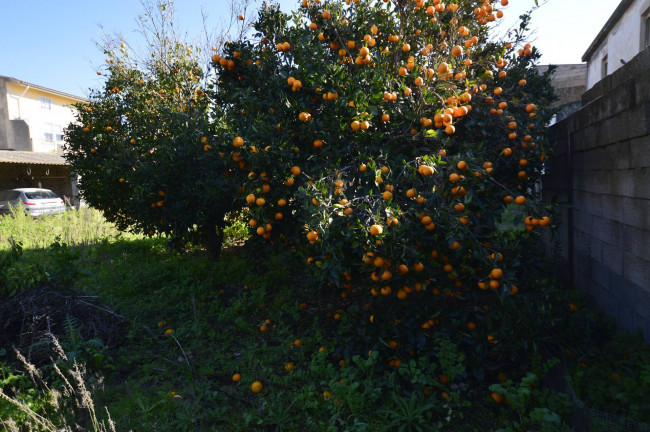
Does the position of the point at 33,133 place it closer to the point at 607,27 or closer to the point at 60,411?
the point at 60,411

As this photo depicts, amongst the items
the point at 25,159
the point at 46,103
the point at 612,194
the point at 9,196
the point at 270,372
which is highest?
the point at 46,103

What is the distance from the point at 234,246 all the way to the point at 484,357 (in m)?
5.46

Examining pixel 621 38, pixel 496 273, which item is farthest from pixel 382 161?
pixel 621 38

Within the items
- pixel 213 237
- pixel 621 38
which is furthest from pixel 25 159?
pixel 621 38

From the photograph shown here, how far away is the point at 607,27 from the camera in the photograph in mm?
13023

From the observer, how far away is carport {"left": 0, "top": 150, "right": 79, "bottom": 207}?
18.7 m

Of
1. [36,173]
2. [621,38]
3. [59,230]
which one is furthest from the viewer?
[36,173]

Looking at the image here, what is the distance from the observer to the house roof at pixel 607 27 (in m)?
11.3

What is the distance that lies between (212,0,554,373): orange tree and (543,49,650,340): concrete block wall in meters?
0.42

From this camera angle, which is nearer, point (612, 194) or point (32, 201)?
point (612, 194)

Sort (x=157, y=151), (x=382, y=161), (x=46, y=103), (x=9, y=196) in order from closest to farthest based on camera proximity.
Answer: (x=382, y=161)
(x=157, y=151)
(x=9, y=196)
(x=46, y=103)

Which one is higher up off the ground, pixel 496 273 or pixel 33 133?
pixel 33 133

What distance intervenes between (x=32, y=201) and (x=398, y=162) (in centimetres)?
1700

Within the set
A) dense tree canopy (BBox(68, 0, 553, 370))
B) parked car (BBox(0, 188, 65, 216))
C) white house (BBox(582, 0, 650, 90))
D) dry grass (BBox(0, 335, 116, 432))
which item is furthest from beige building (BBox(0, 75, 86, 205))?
white house (BBox(582, 0, 650, 90))
